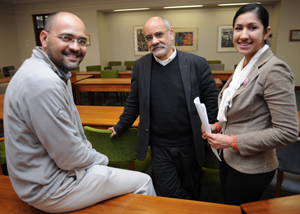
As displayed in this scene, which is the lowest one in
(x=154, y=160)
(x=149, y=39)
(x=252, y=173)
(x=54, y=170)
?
(x=154, y=160)

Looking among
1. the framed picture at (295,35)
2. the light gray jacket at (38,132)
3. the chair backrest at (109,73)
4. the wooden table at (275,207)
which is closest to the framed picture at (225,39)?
the framed picture at (295,35)

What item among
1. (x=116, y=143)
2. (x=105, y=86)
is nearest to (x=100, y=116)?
(x=116, y=143)

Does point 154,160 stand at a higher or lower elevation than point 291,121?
lower

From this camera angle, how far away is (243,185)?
123 centimetres

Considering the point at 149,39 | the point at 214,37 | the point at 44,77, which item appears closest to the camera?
the point at 44,77

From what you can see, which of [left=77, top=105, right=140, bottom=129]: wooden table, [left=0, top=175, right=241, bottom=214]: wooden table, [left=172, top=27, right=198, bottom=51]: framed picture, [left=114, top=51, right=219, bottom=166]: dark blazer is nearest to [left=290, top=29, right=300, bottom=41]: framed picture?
[left=172, top=27, right=198, bottom=51]: framed picture

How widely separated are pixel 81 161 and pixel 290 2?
868cm

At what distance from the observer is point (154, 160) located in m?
1.76

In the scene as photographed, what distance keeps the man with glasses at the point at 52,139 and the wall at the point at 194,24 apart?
821 cm

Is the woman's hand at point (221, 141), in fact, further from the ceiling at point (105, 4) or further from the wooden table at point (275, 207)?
the ceiling at point (105, 4)

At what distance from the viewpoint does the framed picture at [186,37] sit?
8.64 meters

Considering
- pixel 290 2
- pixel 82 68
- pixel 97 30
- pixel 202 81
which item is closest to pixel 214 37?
pixel 290 2

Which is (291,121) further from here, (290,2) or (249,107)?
(290,2)

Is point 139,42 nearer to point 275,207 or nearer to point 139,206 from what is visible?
point 139,206
